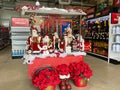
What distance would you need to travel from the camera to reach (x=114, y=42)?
5723mm

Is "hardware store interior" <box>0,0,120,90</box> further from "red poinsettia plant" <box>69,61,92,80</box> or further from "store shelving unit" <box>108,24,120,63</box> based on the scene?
"store shelving unit" <box>108,24,120,63</box>

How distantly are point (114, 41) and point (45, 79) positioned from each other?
397cm

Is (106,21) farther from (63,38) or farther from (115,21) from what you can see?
(63,38)

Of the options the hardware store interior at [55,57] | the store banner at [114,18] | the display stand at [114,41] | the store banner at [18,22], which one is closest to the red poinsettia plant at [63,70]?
the hardware store interior at [55,57]

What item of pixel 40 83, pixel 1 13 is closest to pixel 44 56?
pixel 40 83

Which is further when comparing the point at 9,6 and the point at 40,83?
the point at 9,6

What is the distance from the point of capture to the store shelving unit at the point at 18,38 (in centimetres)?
681

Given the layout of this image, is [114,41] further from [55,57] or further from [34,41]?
[34,41]

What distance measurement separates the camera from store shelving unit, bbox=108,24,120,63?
217 inches

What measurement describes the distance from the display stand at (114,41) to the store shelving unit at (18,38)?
12.4 ft

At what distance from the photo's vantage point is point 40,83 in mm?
2791

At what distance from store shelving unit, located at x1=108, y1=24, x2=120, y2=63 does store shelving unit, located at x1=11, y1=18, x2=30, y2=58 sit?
12.4ft

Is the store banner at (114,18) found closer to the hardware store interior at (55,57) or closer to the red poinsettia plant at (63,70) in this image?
the hardware store interior at (55,57)

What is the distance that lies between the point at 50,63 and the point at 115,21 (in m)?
3.73
